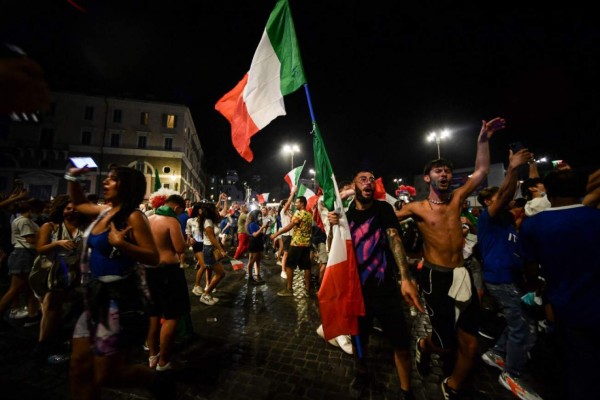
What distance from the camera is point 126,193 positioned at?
8.07ft

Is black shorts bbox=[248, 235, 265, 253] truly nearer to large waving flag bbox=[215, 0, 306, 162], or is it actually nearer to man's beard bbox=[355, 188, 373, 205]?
large waving flag bbox=[215, 0, 306, 162]

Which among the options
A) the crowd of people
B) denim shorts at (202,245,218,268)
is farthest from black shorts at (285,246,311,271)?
the crowd of people

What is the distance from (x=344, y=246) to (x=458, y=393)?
79.1 inches

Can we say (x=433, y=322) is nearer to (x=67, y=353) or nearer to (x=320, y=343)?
(x=320, y=343)

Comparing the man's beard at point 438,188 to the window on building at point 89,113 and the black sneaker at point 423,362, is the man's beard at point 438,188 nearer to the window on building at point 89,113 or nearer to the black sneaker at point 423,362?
the black sneaker at point 423,362

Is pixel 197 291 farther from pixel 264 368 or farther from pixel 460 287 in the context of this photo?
pixel 460 287

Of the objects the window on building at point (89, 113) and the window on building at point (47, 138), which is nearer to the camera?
the window on building at point (47, 138)

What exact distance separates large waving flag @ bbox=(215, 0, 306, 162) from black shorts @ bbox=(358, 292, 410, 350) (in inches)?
110

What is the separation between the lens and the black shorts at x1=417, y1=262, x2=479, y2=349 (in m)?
2.88

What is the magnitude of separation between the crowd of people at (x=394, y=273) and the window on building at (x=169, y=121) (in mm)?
44568

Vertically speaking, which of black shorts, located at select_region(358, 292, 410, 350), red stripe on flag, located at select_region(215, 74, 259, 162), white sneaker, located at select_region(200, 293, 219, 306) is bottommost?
white sneaker, located at select_region(200, 293, 219, 306)

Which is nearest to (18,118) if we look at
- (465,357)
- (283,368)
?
(283,368)

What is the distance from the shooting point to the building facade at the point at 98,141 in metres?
36.7

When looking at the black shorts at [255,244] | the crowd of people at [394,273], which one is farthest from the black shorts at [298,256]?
the crowd of people at [394,273]
